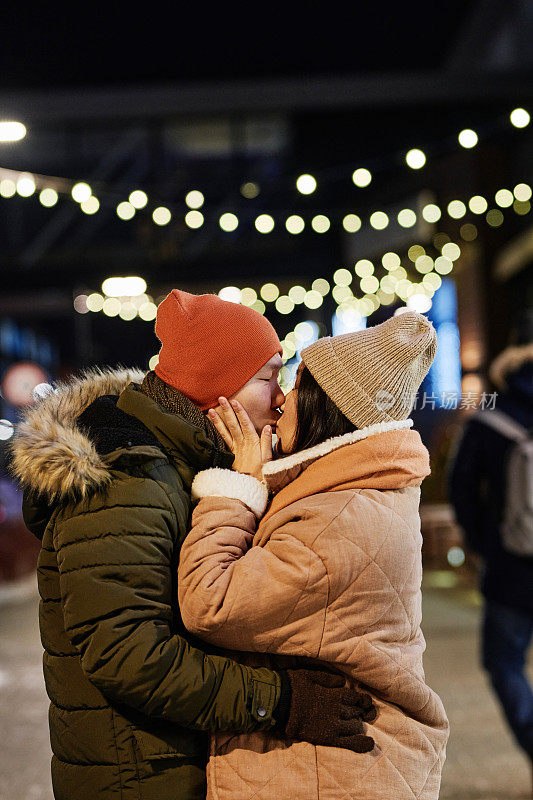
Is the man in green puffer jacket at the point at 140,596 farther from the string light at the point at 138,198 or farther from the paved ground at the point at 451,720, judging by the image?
the string light at the point at 138,198

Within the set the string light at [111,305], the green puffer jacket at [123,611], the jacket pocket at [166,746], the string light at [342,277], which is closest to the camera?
the green puffer jacket at [123,611]

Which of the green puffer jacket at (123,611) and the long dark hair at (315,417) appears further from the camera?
the long dark hair at (315,417)

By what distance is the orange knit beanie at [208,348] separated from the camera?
2020mm

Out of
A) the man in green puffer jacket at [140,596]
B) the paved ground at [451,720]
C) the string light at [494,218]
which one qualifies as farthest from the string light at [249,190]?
the man in green puffer jacket at [140,596]

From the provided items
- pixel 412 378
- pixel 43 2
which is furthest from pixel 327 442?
pixel 43 2

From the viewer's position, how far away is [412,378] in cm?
194

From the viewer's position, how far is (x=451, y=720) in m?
4.93

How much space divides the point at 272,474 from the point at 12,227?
1414 cm

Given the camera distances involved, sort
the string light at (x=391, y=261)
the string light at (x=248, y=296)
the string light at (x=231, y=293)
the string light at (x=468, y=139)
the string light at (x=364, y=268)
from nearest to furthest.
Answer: the string light at (x=468, y=139) → the string light at (x=364, y=268) → the string light at (x=391, y=261) → the string light at (x=231, y=293) → the string light at (x=248, y=296)

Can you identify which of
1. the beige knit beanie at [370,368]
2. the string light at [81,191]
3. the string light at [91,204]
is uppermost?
the string light at [91,204]

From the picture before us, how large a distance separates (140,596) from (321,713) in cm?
46

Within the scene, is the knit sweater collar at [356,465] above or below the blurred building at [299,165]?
below

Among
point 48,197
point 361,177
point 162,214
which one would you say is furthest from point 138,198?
point 361,177

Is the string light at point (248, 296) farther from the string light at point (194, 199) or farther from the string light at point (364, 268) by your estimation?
the string light at point (194, 199)
